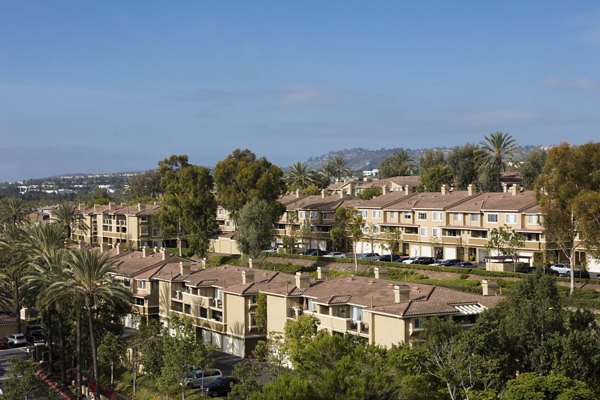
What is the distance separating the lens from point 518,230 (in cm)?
8725

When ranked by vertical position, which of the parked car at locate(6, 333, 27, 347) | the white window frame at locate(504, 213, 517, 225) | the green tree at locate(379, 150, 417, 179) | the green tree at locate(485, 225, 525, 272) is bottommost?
the parked car at locate(6, 333, 27, 347)

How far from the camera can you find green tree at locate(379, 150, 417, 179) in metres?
177

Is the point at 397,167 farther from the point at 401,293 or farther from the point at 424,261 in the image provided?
the point at 401,293

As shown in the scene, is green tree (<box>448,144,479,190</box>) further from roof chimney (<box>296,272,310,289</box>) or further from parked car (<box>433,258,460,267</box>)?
roof chimney (<box>296,272,310,289</box>)

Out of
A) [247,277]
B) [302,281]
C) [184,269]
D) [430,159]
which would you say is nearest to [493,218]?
[247,277]

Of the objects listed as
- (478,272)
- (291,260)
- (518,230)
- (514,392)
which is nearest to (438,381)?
(514,392)

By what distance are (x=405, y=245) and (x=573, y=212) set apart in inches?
1506

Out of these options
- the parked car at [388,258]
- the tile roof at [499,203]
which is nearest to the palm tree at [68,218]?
the parked car at [388,258]

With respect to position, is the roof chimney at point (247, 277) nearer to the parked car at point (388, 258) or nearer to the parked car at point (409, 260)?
the parked car at point (409, 260)

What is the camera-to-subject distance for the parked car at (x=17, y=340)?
258 feet

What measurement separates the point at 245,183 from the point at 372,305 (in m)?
52.2

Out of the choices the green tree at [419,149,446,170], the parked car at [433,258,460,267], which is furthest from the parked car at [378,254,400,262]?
the green tree at [419,149,446,170]

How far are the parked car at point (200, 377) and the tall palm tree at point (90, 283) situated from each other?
22.6ft

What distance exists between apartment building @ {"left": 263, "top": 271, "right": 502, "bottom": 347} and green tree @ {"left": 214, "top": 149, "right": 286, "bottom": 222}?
126 ft
